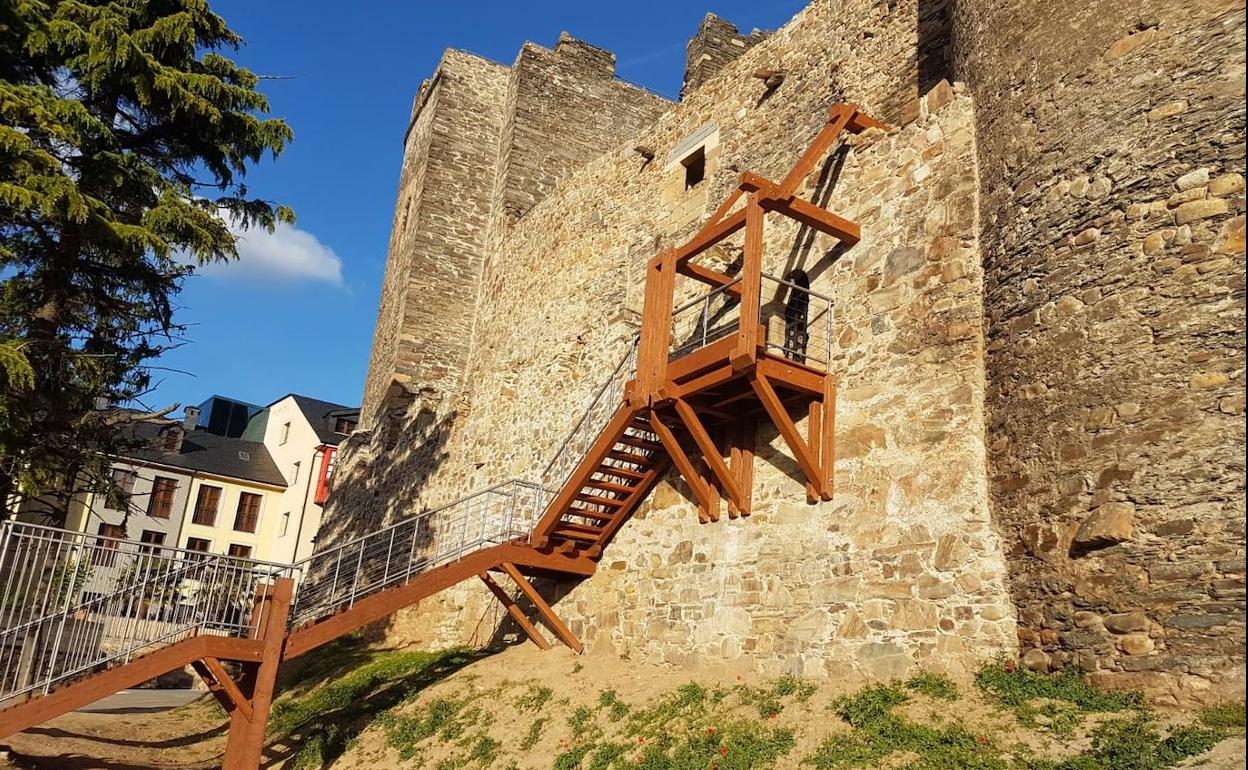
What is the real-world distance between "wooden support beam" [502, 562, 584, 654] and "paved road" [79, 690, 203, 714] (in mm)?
6235

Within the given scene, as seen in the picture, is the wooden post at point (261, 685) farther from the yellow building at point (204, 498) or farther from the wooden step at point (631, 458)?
the yellow building at point (204, 498)

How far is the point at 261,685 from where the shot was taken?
34.2 ft

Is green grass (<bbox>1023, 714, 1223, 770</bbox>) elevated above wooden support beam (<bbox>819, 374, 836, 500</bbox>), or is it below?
below

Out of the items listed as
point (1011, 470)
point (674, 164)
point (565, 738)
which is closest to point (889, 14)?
point (674, 164)

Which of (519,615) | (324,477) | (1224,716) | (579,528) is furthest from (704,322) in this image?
(324,477)

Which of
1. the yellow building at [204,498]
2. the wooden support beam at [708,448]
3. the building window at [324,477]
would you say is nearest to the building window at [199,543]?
the yellow building at [204,498]

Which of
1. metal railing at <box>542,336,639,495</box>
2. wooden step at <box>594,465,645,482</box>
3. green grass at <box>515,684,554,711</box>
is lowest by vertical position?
green grass at <box>515,684,554,711</box>

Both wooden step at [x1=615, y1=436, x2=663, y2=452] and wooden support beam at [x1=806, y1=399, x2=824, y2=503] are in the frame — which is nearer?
wooden support beam at [x1=806, y1=399, x2=824, y2=503]

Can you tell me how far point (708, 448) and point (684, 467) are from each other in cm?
56

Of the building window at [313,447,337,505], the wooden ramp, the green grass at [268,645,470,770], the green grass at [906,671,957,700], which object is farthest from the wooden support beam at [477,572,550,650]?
the building window at [313,447,337,505]

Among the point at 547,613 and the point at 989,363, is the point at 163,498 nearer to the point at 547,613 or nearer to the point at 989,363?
the point at 547,613

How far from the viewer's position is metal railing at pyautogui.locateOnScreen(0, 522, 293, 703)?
9633 millimetres

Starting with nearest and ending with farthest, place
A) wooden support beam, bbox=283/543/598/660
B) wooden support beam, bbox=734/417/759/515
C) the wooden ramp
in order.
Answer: the wooden ramp < wooden support beam, bbox=734/417/759/515 < wooden support beam, bbox=283/543/598/660

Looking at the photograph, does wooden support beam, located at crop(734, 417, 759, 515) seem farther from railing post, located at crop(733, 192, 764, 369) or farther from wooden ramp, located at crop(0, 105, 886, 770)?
railing post, located at crop(733, 192, 764, 369)
